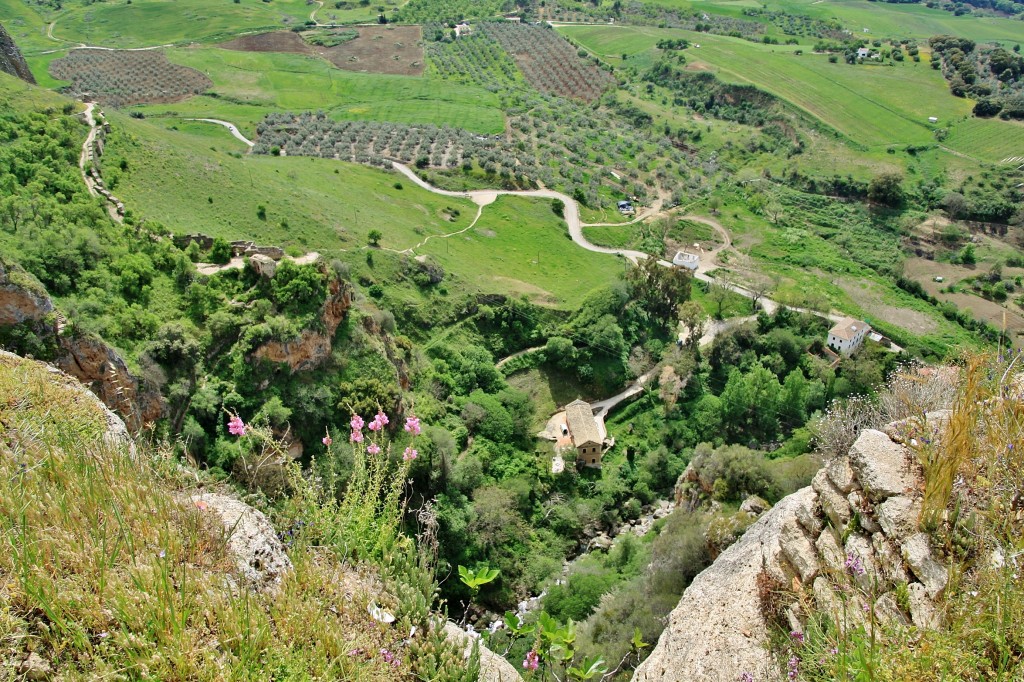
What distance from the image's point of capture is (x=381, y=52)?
113m

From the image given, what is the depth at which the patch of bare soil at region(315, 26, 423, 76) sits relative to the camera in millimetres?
106688

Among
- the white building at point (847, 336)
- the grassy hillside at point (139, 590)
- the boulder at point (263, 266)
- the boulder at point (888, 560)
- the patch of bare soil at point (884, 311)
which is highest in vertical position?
the grassy hillside at point (139, 590)

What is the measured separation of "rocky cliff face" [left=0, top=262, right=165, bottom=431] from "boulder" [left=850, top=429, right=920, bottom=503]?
2033 centimetres

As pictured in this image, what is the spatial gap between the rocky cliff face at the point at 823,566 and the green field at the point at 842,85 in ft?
333

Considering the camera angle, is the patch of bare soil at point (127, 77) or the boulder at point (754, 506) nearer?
the boulder at point (754, 506)

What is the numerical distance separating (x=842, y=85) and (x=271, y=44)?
3924 inches

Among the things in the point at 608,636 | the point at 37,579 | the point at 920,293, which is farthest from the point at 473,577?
the point at 920,293

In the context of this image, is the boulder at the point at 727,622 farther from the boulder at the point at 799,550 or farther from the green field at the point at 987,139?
the green field at the point at 987,139

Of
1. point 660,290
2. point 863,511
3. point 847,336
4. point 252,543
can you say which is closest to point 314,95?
point 660,290

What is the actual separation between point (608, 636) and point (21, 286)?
23.0m

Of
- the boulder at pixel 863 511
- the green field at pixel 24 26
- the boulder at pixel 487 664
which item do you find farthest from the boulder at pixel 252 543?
the green field at pixel 24 26

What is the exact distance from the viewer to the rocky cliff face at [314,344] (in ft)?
96.6

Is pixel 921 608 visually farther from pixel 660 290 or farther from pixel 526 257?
pixel 526 257

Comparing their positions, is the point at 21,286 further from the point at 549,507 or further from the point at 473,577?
the point at 549,507
